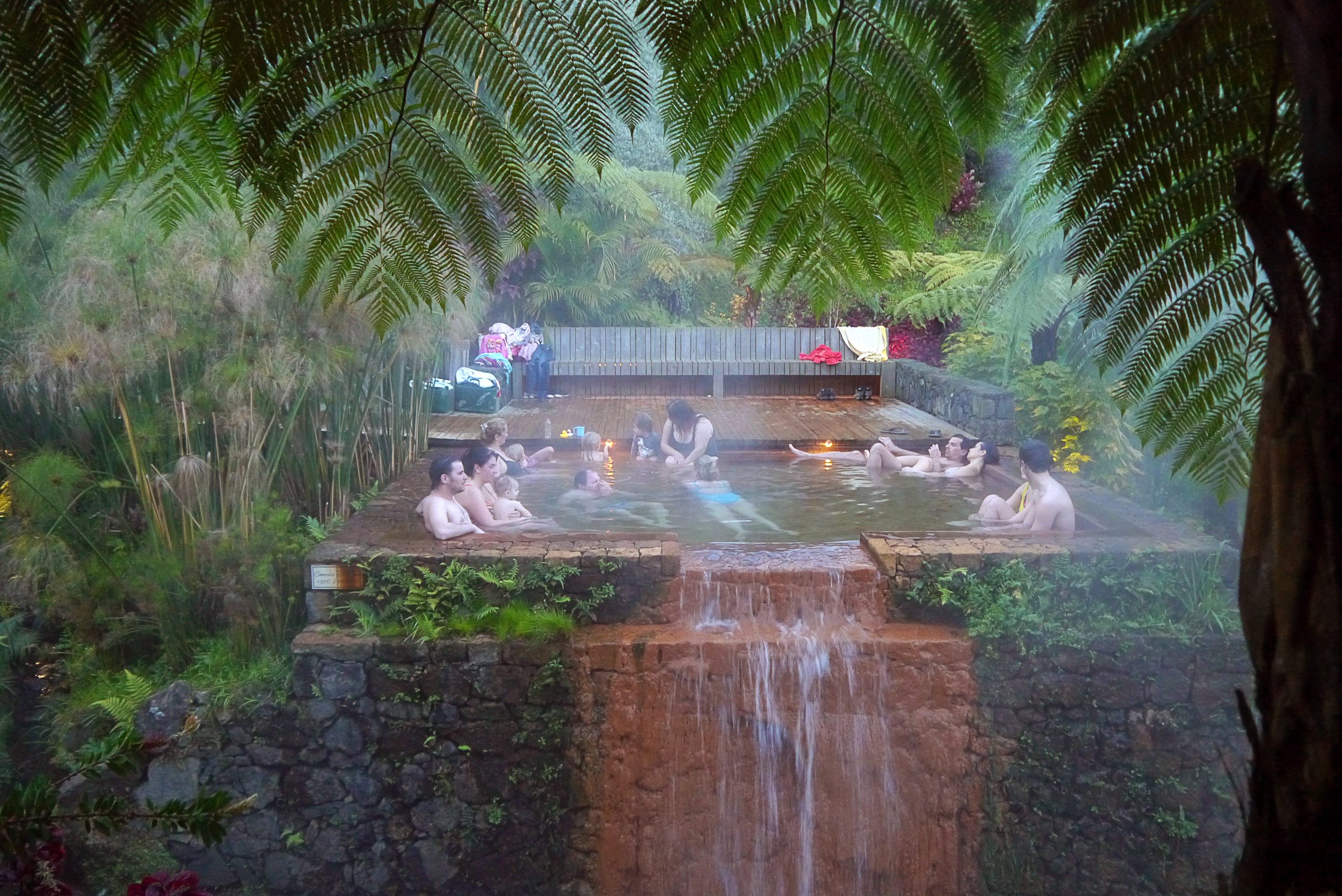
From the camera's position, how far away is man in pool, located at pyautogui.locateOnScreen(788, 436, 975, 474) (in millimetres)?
9047

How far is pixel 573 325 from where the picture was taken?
53.0 ft

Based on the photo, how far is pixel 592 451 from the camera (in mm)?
9953

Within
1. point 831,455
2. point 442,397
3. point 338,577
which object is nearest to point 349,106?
point 338,577

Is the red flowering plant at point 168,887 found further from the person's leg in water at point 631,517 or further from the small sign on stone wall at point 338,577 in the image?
the person's leg in water at point 631,517

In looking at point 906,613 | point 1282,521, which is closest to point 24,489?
point 906,613

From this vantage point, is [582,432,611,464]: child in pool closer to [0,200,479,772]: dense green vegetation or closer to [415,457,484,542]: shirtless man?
[0,200,479,772]: dense green vegetation

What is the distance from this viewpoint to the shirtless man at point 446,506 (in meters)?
6.18

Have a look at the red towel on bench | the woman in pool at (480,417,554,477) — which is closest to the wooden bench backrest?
the red towel on bench

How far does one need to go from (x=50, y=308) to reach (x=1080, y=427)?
25.1 ft

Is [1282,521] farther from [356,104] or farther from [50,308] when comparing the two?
[50,308]

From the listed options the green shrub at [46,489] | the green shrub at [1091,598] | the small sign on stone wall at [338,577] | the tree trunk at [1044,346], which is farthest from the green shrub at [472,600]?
the tree trunk at [1044,346]

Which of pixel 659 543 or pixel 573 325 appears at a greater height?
pixel 573 325

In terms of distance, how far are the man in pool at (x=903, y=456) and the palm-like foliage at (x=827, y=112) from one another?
701cm

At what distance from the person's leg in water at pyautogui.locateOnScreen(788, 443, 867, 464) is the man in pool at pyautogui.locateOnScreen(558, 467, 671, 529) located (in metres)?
2.05
